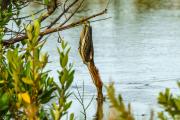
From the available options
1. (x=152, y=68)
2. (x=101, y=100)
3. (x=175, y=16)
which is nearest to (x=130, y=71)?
(x=152, y=68)

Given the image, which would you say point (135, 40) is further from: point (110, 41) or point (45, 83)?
point (45, 83)

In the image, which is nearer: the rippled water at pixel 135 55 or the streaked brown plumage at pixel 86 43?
the streaked brown plumage at pixel 86 43

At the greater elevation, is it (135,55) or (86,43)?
(86,43)

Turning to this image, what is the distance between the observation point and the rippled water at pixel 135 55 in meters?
10.1

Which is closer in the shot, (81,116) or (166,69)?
(81,116)

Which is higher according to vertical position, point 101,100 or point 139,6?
point 139,6

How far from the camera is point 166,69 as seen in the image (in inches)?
461

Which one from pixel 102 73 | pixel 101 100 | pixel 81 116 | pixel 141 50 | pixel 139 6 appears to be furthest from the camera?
pixel 139 6

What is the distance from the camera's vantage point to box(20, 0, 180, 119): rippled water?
10.1 metres

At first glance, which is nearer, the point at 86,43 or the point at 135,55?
the point at 86,43

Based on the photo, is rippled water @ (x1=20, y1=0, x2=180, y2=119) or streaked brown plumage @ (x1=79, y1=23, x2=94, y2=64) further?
rippled water @ (x1=20, y1=0, x2=180, y2=119)

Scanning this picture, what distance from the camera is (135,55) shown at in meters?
13.6

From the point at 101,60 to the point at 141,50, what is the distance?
1673 mm

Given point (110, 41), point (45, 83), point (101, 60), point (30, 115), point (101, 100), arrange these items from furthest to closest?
point (110, 41), point (101, 60), point (101, 100), point (45, 83), point (30, 115)
